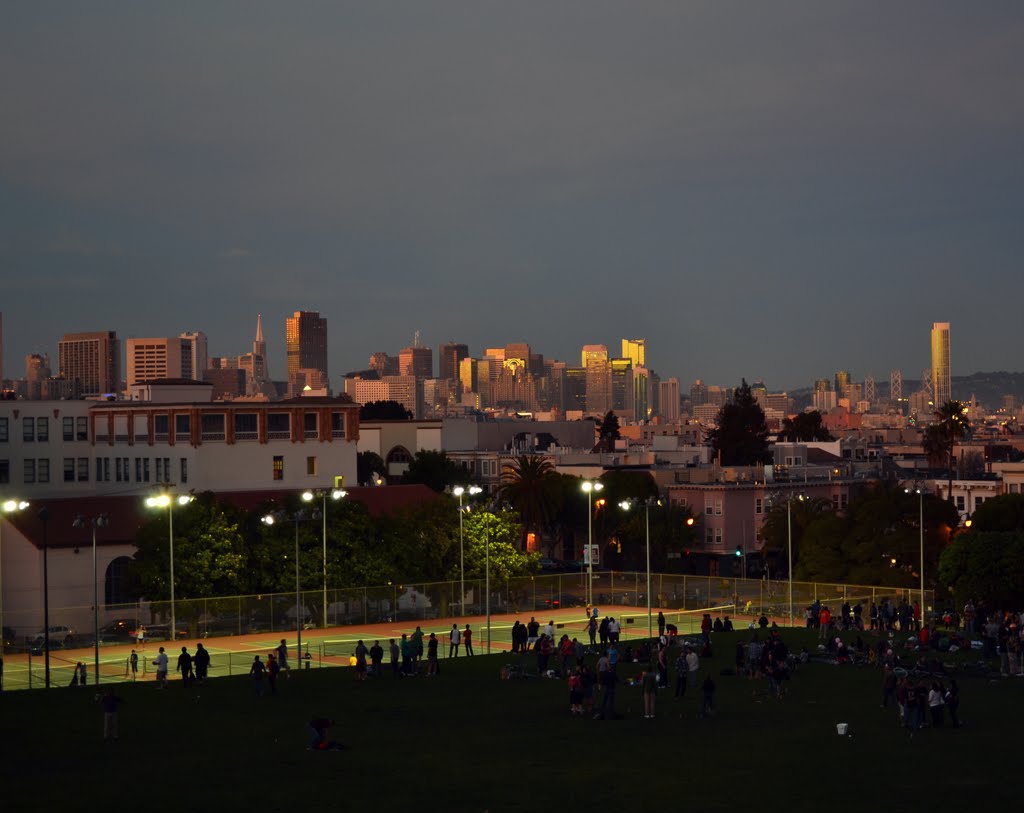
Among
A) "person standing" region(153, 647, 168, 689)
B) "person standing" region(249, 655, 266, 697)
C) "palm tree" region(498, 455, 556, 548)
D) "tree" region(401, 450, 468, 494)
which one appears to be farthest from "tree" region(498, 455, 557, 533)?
"person standing" region(249, 655, 266, 697)

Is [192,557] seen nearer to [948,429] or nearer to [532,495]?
[532,495]

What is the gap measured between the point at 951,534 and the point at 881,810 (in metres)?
80.7

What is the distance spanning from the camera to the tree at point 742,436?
178 meters

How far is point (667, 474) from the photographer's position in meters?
142

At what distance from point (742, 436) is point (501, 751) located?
14662cm

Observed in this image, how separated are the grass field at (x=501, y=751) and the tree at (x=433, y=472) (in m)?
84.1

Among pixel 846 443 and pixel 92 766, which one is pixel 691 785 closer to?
pixel 92 766

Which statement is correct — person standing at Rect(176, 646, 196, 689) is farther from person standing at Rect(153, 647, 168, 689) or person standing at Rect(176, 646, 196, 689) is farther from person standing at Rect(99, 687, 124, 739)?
person standing at Rect(99, 687, 124, 739)

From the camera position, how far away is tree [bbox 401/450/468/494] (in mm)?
132875

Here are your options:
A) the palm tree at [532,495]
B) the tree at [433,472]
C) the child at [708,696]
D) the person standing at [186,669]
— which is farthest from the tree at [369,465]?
the child at [708,696]

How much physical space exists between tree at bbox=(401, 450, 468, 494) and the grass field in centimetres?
8413

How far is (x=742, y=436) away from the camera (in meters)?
180

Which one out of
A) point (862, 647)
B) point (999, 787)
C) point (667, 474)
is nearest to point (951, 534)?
point (667, 474)

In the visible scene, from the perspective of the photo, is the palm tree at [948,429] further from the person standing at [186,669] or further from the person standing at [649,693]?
the person standing at [649,693]
